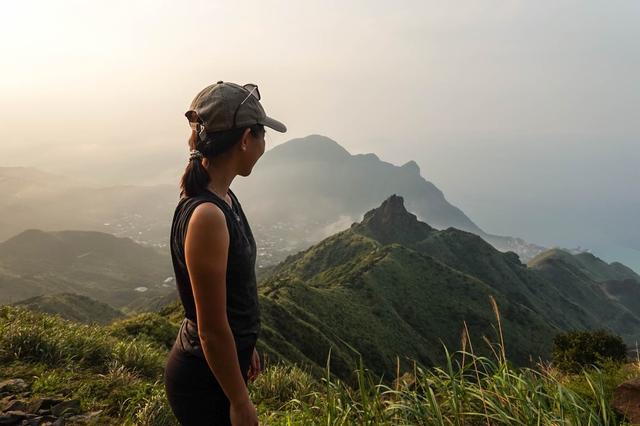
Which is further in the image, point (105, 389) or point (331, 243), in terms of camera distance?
point (331, 243)

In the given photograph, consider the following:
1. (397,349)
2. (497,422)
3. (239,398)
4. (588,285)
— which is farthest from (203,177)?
(588,285)

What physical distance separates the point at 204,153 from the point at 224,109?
305 millimetres

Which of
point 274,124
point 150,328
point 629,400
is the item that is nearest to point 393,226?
point 150,328

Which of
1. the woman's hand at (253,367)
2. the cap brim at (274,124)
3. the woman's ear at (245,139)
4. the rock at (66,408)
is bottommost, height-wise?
the rock at (66,408)

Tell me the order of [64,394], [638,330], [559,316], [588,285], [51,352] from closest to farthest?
[64,394]
[51,352]
[559,316]
[638,330]
[588,285]

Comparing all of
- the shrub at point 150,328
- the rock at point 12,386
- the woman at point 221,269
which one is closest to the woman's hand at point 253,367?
the woman at point 221,269

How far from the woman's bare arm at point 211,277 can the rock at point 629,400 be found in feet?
12.8

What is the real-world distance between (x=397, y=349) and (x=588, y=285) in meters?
167

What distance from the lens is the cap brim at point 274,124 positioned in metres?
2.76

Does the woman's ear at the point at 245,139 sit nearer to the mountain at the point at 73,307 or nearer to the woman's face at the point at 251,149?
the woman's face at the point at 251,149

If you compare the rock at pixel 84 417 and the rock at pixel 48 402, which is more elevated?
the rock at pixel 48 402

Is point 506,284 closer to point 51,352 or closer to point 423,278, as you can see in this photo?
point 423,278

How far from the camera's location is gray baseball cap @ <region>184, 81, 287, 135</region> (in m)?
2.58

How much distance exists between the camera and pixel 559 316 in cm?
13312
